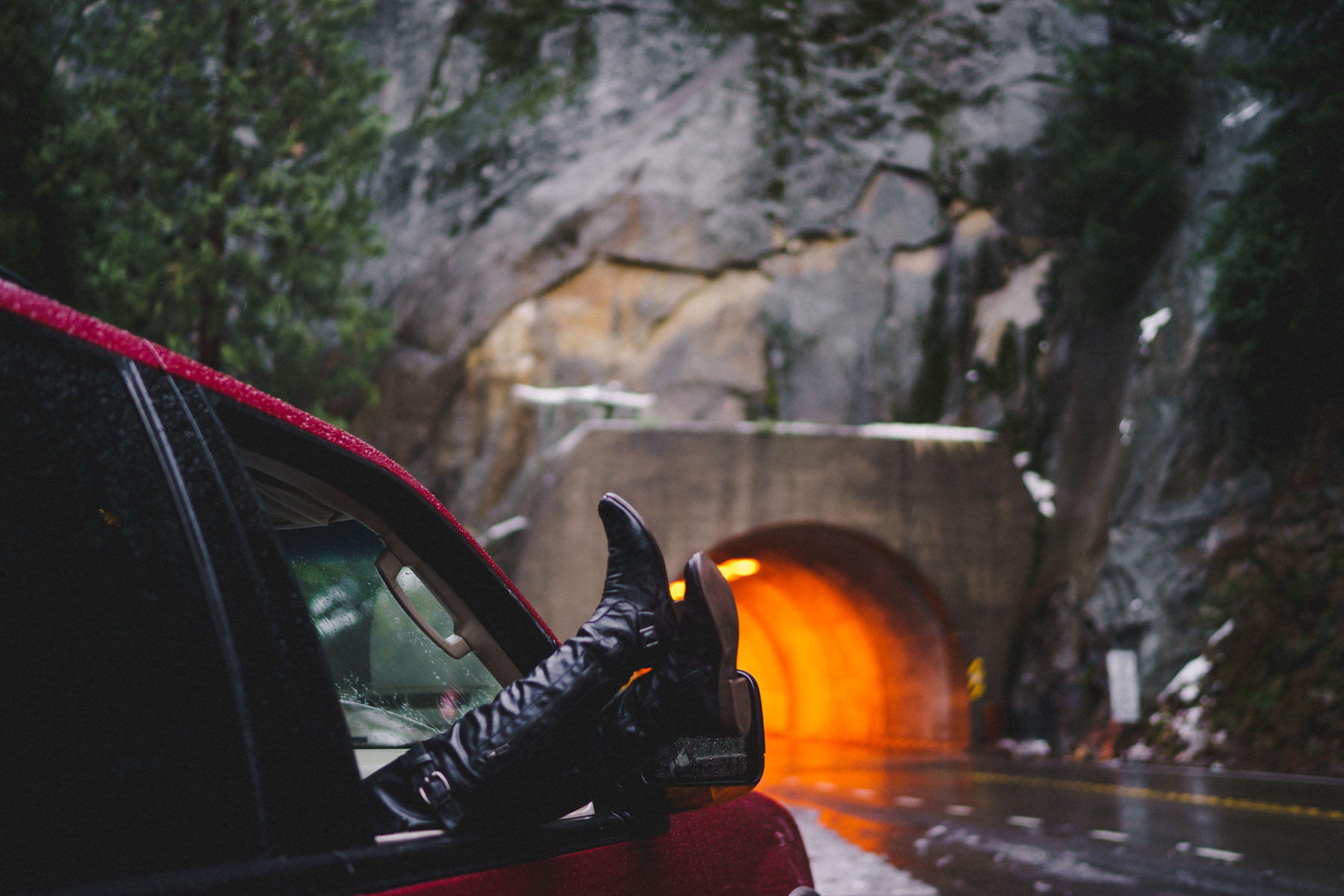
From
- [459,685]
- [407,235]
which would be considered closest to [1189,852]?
[459,685]

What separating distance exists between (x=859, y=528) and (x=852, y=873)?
598 inches

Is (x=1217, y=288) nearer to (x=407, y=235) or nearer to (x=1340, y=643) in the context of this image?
(x=1340, y=643)

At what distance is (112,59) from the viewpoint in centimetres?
1645

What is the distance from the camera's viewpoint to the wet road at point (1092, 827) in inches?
283

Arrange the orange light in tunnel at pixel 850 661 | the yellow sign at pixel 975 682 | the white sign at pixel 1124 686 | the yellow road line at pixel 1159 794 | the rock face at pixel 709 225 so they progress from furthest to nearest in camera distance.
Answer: the rock face at pixel 709 225 < the orange light in tunnel at pixel 850 661 < the yellow sign at pixel 975 682 < the white sign at pixel 1124 686 < the yellow road line at pixel 1159 794

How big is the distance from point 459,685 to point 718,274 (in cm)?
2806

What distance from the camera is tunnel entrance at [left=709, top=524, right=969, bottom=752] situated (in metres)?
22.5

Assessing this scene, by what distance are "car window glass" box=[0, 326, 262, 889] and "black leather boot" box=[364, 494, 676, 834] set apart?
43cm

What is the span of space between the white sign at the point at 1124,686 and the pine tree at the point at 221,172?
1407cm

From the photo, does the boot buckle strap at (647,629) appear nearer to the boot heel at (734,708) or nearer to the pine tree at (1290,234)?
the boot heel at (734,708)

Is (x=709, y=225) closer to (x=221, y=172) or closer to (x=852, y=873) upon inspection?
(x=221, y=172)

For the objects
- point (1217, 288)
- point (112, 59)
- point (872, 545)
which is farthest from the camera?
point (872, 545)

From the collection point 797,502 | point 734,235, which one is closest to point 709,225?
point 734,235

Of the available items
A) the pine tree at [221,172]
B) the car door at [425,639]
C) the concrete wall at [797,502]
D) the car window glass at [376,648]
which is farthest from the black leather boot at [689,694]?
the concrete wall at [797,502]
